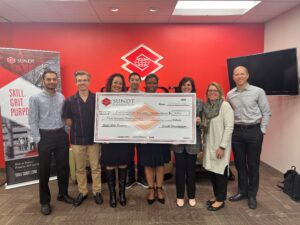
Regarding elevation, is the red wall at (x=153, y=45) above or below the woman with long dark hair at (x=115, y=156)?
above

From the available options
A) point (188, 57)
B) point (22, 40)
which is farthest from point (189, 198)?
point (22, 40)

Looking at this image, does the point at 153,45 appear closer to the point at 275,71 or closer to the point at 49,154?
the point at 275,71

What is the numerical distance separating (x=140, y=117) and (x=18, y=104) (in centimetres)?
203

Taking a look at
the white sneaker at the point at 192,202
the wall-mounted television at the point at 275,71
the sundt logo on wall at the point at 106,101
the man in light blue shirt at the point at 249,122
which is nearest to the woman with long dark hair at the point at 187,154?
the white sneaker at the point at 192,202

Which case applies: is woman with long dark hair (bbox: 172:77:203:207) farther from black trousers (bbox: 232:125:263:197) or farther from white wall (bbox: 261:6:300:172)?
white wall (bbox: 261:6:300:172)

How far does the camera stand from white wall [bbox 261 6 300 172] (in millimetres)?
3500

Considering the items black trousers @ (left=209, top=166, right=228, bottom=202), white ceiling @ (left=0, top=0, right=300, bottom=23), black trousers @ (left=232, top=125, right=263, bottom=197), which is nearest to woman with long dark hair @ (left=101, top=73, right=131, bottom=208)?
black trousers @ (left=209, top=166, right=228, bottom=202)

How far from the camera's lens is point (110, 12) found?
3.60 m

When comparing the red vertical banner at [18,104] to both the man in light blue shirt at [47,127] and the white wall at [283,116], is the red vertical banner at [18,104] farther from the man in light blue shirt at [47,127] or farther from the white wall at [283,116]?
the white wall at [283,116]

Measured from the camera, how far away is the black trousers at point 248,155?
2809 mm

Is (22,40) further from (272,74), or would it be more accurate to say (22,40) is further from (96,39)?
(272,74)

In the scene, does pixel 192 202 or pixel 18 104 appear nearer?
pixel 192 202

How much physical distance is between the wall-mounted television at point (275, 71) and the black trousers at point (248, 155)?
95 centimetres

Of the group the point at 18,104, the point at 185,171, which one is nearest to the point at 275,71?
the point at 185,171
